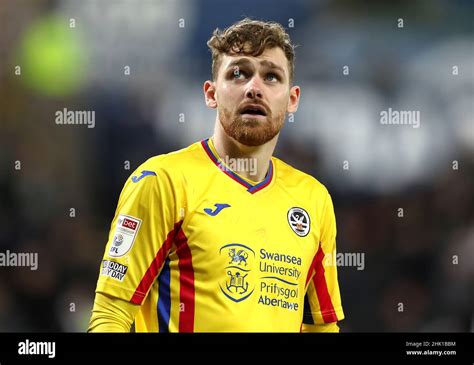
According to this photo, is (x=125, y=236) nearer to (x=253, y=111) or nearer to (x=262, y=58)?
(x=253, y=111)

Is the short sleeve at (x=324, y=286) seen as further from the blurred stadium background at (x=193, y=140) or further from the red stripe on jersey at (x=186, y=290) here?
the blurred stadium background at (x=193, y=140)

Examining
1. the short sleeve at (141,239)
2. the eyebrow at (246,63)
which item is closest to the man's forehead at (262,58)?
the eyebrow at (246,63)

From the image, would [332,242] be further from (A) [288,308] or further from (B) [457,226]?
(B) [457,226]

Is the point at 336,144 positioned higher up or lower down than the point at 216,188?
higher up

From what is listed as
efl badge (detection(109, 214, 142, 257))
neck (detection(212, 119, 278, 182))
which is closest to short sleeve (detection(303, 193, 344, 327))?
neck (detection(212, 119, 278, 182))

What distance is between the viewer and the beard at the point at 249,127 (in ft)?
9.26

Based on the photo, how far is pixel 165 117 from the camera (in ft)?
13.6

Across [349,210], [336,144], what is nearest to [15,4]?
[336,144]

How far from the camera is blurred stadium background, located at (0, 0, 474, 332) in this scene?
4074 millimetres

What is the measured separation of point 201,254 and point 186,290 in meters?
0.15

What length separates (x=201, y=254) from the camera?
2.66 metres

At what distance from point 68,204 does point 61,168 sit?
9.8 inches

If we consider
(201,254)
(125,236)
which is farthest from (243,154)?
(125,236)

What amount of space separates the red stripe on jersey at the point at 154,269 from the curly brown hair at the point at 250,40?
786 millimetres
